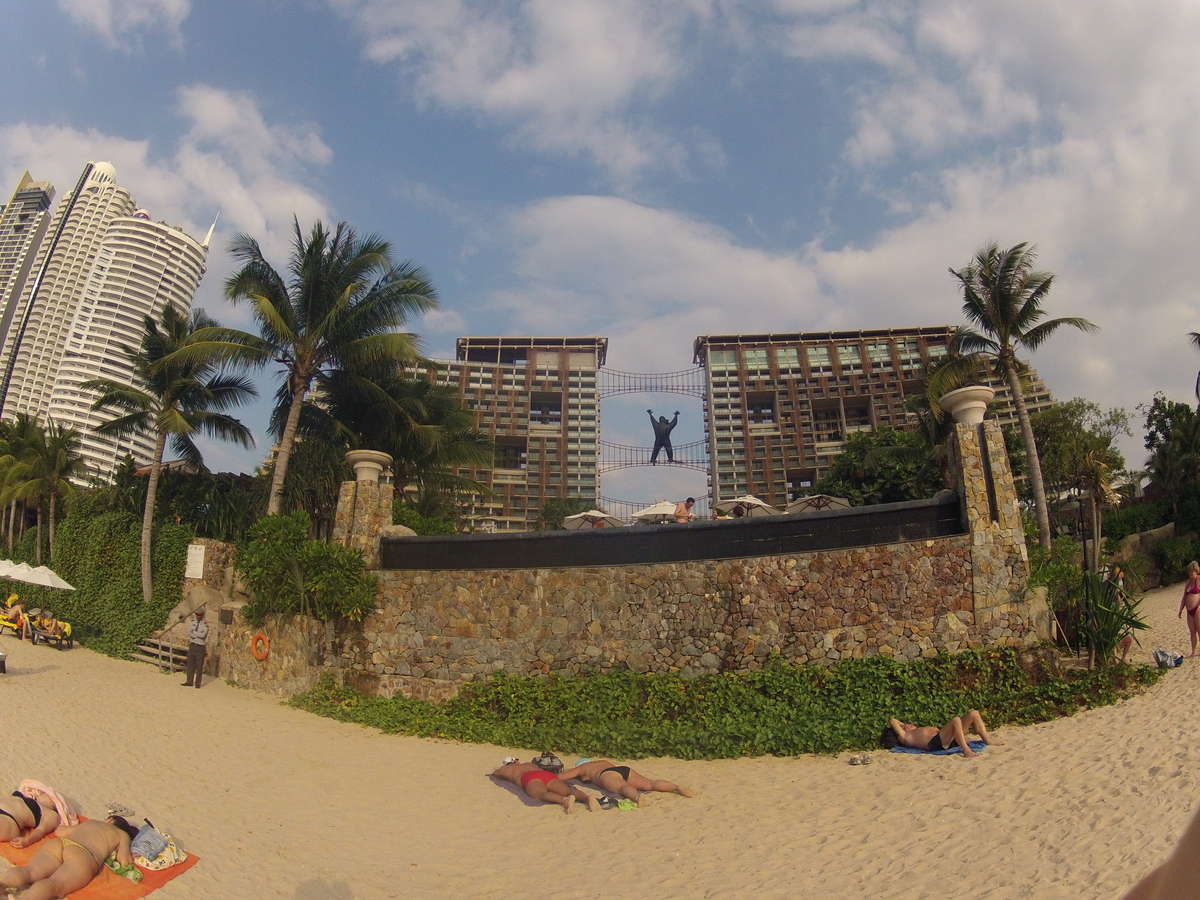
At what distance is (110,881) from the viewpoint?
18.5 ft

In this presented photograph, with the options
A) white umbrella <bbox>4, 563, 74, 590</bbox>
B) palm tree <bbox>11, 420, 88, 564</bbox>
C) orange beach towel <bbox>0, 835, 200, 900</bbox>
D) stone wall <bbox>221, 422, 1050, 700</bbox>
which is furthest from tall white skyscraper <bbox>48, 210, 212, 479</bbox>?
orange beach towel <bbox>0, 835, 200, 900</bbox>

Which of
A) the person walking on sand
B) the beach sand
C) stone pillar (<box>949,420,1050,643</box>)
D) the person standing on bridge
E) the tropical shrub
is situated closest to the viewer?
the beach sand

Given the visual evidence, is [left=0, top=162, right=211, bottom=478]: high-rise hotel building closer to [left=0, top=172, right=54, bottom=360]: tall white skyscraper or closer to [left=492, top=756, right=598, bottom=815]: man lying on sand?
[left=0, top=172, right=54, bottom=360]: tall white skyscraper

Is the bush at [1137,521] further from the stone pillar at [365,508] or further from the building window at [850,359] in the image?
the building window at [850,359]

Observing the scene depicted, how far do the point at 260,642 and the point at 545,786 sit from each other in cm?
784

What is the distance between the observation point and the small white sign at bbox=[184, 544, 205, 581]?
17.2 meters

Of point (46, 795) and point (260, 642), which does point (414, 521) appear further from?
point (46, 795)

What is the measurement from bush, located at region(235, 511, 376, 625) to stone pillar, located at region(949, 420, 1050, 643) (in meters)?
9.50

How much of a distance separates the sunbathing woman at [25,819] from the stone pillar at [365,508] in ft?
20.7

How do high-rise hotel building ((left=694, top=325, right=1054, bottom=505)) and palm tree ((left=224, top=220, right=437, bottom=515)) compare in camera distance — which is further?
high-rise hotel building ((left=694, top=325, right=1054, bottom=505))

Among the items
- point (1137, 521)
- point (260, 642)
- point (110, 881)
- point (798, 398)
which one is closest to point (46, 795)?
point (110, 881)

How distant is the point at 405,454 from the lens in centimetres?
1880

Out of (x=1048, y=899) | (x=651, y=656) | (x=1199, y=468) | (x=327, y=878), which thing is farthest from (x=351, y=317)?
(x=1199, y=468)

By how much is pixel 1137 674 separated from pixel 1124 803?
165 inches
